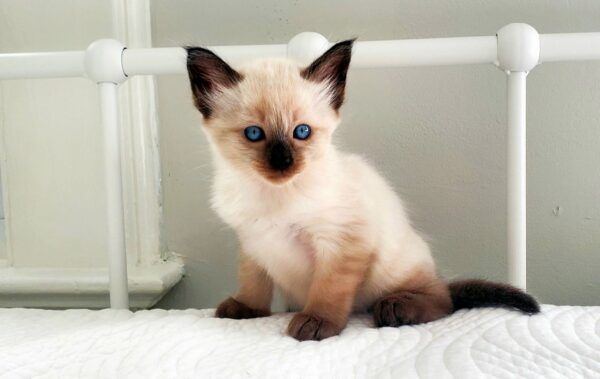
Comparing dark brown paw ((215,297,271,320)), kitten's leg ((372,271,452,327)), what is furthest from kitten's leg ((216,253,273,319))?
kitten's leg ((372,271,452,327))

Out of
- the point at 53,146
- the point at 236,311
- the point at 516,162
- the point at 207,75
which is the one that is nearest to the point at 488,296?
the point at 516,162

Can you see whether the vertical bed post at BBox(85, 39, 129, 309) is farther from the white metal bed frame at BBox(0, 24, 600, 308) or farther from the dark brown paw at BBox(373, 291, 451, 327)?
the dark brown paw at BBox(373, 291, 451, 327)

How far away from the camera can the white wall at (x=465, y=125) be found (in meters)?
1.34

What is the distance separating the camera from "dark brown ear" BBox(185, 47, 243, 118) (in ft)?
3.21

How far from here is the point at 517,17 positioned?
134 centimetres

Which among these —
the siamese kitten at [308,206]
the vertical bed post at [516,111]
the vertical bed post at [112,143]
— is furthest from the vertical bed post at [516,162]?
the vertical bed post at [112,143]

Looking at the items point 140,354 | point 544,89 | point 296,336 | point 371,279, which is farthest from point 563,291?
point 140,354

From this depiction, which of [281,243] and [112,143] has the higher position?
[112,143]

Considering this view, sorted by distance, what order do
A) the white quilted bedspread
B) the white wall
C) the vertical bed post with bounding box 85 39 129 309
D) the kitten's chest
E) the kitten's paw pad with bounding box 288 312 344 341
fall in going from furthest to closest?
the white wall, the vertical bed post with bounding box 85 39 129 309, the kitten's chest, the kitten's paw pad with bounding box 288 312 344 341, the white quilted bedspread

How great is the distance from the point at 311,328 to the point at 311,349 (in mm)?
86

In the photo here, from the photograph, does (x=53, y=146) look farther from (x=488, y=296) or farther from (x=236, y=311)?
(x=488, y=296)

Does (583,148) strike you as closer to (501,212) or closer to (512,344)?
(501,212)

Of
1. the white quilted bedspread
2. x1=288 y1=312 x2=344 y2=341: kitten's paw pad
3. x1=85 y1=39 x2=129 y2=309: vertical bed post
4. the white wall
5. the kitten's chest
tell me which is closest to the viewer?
the white quilted bedspread

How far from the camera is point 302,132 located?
99 centimetres
